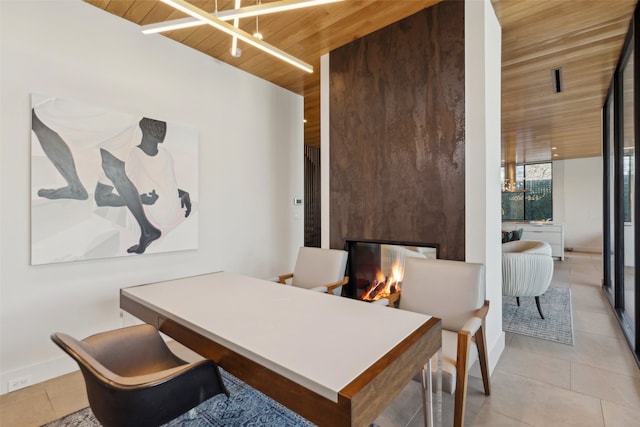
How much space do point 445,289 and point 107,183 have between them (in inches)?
107

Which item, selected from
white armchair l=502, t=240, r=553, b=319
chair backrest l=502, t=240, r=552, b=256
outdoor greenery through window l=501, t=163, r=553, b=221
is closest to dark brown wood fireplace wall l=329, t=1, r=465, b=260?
white armchair l=502, t=240, r=553, b=319

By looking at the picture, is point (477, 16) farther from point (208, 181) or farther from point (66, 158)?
point (66, 158)

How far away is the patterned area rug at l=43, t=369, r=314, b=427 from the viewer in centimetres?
183

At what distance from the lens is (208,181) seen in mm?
3271

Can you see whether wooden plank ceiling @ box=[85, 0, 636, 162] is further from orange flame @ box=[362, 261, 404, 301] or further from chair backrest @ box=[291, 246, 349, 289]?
orange flame @ box=[362, 261, 404, 301]

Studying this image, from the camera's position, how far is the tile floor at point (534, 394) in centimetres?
186

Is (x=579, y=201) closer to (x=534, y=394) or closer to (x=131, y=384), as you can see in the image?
(x=534, y=394)

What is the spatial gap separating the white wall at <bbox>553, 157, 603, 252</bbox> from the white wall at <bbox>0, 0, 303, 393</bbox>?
8.56 m

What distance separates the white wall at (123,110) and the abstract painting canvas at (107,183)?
8 cm

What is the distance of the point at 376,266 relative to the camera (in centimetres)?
315

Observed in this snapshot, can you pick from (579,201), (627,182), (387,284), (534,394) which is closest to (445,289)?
(534,394)

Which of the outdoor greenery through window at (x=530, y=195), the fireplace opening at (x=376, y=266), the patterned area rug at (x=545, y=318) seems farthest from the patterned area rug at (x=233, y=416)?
the outdoor greenery through window at (x=530, y=195)

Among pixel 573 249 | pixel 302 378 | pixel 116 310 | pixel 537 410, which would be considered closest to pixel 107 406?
pixel 302 378

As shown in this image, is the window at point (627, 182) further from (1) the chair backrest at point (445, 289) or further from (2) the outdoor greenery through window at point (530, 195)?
(2) the outdoor greenery through window at point (530, 195)
